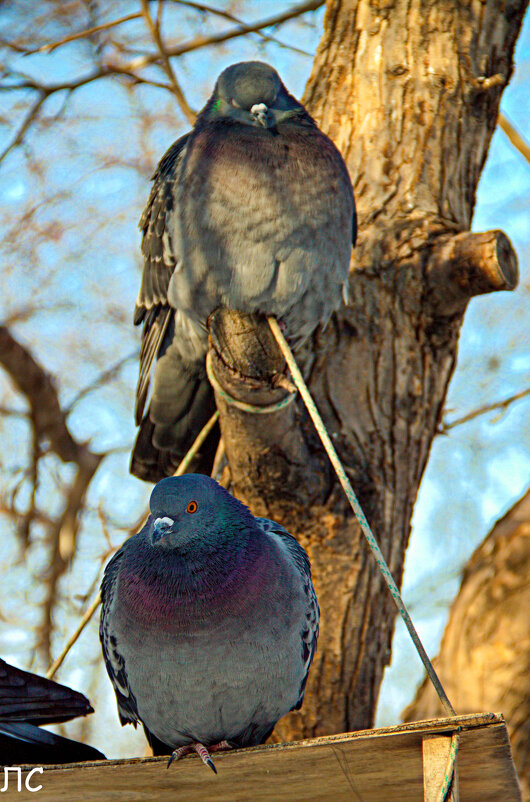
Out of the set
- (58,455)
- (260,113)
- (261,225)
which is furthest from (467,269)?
(58,455)

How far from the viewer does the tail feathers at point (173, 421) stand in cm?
353

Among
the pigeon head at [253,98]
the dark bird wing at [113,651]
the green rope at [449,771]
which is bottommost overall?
the green rope at [449,771]

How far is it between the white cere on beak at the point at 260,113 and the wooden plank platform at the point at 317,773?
2238 millimetres

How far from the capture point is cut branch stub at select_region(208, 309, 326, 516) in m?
2.87

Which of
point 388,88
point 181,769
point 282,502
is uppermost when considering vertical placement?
point 388,88

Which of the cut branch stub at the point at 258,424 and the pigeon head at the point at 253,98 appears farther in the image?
the pigeon head at the point at 253,98

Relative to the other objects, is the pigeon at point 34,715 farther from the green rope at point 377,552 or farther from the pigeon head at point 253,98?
the pigeon head at point 253,98

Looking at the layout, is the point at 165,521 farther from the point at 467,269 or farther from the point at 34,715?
the point at 467,269

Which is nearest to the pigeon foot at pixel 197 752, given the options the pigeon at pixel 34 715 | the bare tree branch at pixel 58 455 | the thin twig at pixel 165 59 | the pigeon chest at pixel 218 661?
the pigeon chest at pixel 218 661

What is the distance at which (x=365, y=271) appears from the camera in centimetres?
372

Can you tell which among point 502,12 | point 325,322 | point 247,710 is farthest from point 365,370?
point 502,12

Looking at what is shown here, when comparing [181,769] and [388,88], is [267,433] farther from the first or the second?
[388,88]

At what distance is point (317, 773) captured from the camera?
1.96 meters

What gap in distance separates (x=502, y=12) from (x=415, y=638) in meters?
3.44
